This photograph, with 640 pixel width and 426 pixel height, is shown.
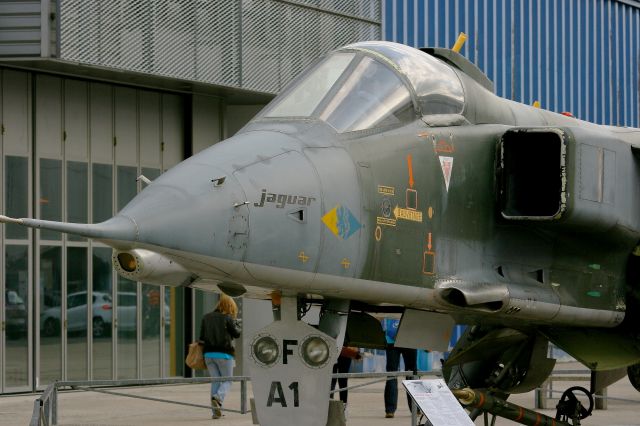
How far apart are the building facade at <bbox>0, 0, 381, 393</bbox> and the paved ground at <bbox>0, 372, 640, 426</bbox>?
3.20 ft

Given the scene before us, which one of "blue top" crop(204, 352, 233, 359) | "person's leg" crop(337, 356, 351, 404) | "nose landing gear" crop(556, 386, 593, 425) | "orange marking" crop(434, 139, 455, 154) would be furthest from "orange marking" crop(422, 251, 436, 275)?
"blue top" crop(204, 352, 233, 359)

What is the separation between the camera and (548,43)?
97.7 ft

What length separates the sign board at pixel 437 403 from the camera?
8656mm

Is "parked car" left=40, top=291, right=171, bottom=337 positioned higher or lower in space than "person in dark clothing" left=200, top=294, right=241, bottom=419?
higher

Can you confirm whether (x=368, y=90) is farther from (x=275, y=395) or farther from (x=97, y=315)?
(x=97, y=315)

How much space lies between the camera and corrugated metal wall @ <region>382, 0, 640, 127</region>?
2653cm

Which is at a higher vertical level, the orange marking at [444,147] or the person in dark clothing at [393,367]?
the orange marking at [444,147]

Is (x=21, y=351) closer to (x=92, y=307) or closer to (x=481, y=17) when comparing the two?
(x=92, y=307)

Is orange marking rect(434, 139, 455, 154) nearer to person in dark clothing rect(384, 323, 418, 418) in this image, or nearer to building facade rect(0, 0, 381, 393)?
person in dark clothing rect(384, 323, 418, 418)

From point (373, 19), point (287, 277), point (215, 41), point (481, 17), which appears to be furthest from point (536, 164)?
point (481, 17)

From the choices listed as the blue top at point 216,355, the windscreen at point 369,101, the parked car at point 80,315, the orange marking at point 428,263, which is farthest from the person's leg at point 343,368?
the windscreen at point 369,101

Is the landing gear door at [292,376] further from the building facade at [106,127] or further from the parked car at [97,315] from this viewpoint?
the parked car at [97,315]

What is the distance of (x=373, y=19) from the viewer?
78.7ft

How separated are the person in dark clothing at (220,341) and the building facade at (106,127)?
461 cm
